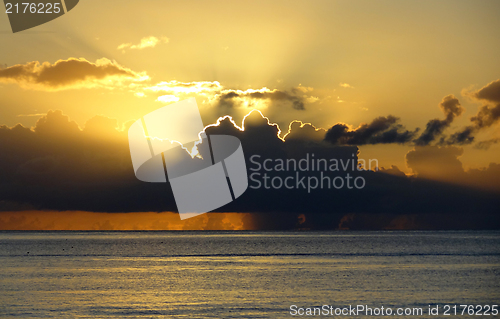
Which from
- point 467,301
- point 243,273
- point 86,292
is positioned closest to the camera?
point 467,301

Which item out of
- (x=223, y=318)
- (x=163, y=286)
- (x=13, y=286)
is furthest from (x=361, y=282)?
(x=13, y=286)

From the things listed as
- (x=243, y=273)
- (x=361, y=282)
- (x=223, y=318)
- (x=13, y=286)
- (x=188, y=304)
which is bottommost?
(x=243, y=273)

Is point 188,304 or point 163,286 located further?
point 163,286

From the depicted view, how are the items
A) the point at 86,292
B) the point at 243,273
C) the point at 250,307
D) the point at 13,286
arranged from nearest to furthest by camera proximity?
the point at 250,307 < the point at 86,292 < the point at 13,286 < the point at 243,273

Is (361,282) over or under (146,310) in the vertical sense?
under

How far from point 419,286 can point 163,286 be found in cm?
1855

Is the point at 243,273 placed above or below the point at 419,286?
below

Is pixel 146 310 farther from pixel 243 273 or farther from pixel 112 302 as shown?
pixel 243 273

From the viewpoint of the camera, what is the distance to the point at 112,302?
2670cm

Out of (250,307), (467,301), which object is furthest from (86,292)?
(467,301)

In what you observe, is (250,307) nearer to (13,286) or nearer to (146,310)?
(146,310)

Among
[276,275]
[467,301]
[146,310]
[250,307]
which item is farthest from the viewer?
[276,275]

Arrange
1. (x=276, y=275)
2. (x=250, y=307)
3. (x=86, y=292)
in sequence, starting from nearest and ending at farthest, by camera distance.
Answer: (x=250, y=307) → (x=86, y=292) → (x=276, y=275)

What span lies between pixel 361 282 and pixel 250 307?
1442 cm
